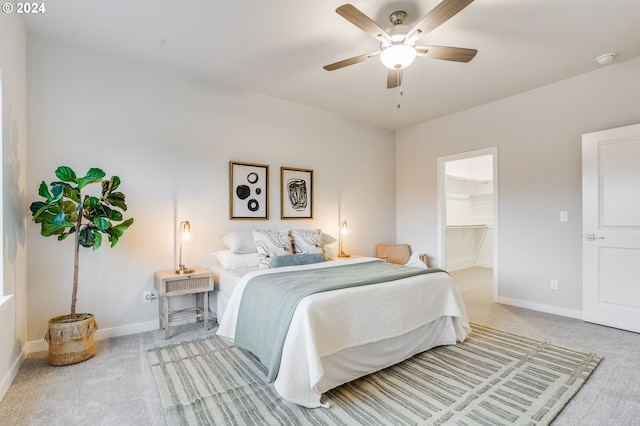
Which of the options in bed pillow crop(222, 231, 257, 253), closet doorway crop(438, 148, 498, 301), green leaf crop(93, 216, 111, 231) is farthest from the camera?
closet doorway crop(438, 148, 498, 301)

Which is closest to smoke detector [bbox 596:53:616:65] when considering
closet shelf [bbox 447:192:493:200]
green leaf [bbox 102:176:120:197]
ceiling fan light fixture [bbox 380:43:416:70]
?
ceiling fan light fixture [bbox 380:43:416:70]

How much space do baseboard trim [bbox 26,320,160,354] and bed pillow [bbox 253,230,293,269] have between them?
51.8 inches

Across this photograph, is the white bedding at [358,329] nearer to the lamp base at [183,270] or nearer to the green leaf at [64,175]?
the lamp base at [183,270]

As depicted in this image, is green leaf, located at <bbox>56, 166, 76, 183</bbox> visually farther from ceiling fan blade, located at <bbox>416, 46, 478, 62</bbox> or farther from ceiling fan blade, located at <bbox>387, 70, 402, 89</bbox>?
ceiling fan blade, located at <bbox>416, 46, 478, 62</bbox>

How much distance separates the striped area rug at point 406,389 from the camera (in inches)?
71.9

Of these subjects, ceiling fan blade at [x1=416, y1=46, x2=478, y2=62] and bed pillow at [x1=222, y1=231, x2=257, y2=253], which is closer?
ceiling fan blade at [x1=416, y1=46, x2=478, y2=62]

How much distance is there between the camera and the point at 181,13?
8.00 ft

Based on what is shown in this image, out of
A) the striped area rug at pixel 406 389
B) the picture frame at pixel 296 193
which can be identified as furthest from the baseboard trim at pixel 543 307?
the picture frame at pixel 296 193

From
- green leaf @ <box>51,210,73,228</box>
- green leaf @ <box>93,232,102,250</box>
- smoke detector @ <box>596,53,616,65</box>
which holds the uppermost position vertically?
smoke detector @ <box>596,53,616,65</box>

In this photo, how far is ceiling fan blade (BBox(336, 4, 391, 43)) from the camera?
1924 millimetres

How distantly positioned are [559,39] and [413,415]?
3.30 meters

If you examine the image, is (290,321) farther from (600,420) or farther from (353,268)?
(600,420)

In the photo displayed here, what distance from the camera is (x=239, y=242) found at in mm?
3502

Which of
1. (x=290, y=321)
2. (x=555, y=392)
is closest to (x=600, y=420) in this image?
(x=555, y=392)
